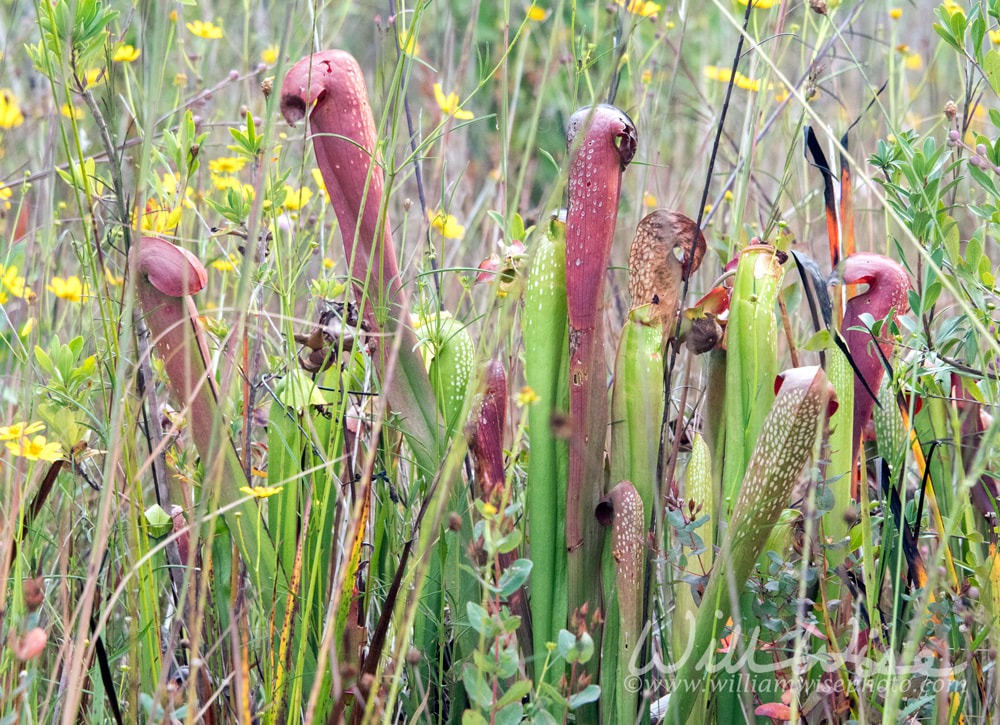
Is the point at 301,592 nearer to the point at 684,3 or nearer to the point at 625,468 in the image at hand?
the point at 625,468

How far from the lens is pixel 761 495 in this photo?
743 millimetres

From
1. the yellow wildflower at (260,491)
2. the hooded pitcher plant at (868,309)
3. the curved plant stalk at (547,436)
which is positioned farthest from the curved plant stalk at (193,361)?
the hooded pitcher plant at (868,309)

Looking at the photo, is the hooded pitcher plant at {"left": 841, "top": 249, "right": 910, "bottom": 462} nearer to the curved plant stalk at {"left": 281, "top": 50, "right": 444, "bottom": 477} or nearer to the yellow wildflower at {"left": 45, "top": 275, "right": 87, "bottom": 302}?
the curved plant stalk at {"left": 281, "top": 50, "right": 444, "bottom": 477}

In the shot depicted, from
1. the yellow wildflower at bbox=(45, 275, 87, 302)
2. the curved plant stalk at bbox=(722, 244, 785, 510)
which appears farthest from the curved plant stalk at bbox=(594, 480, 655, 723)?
the yellow wildflower at bbox=(45, 275, 87, 302)

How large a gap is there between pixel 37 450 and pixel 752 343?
0.80 m

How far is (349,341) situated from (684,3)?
0.89 metres

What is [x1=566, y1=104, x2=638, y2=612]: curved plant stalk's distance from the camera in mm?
777

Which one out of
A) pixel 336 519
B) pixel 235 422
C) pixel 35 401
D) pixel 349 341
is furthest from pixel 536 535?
pixel 35 401

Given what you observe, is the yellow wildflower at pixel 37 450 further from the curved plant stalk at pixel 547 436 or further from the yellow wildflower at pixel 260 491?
the curved plant stalk at pixel 547 436

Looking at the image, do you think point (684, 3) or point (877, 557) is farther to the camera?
point (684, 3)

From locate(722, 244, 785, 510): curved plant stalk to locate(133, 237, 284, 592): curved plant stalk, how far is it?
52 centimetres

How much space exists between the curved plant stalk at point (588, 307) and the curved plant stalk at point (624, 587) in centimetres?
3

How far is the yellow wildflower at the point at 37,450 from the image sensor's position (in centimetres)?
82

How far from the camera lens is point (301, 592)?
85 centimetres
